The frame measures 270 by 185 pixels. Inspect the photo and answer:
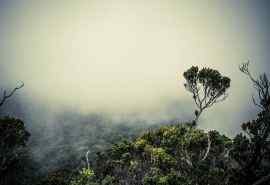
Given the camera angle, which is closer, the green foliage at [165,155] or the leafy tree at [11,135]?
the green foliage at [165,155]

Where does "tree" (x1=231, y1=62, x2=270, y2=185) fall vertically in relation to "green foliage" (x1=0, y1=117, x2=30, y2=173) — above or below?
below

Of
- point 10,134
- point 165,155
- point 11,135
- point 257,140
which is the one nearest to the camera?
point 257,140

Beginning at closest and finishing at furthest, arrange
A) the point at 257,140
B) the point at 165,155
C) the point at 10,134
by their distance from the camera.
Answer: the point at 257,140 < the point at 165,155 < the point at 10,134

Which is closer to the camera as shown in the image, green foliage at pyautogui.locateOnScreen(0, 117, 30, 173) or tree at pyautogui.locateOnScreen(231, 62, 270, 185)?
tree at pyautogui.locateOnScreen(231, 62, 270, 185)

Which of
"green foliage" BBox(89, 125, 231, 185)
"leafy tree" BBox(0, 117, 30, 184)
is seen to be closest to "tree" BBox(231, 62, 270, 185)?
"green foliage" BBox(89, 125, 231, 185)

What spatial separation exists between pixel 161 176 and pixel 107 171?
899 centimetres

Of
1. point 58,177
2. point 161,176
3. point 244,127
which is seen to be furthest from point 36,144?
point 244,127

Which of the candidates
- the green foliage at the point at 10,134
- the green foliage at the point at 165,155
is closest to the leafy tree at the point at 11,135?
the green foliage at the point at 10,134

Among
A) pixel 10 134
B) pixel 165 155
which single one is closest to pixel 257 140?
pixel 165 155

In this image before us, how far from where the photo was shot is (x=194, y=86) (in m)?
32.2

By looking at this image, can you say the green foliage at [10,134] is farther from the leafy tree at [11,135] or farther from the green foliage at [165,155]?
the green foliage at [165,155]

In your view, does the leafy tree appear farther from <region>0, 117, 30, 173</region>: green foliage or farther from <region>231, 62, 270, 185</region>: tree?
<region>231, 62, 270, 185</region>: tree

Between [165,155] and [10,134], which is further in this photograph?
[10,134]

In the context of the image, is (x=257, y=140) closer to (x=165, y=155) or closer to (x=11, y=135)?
(x=165, y=155)
